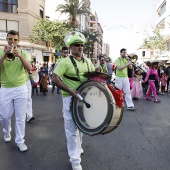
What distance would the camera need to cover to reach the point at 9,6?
1117 inches

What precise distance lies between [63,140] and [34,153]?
28.9 inches

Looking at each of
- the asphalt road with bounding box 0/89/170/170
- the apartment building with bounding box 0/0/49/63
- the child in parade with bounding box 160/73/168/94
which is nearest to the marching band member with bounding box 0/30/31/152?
the asphalt road with bounding box 0/89/170/170

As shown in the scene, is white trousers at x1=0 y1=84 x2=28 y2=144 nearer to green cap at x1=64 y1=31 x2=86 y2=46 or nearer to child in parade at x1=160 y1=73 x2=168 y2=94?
green cap at x1=64 y1=31 x2=86 y2=46

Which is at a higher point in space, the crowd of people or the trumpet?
the trumpet

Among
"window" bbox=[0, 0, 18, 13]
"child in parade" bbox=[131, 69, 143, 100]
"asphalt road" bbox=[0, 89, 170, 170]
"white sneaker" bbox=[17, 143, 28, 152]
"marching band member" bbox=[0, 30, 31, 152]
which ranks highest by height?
"window" bbox=[0, 0, 18, 13]

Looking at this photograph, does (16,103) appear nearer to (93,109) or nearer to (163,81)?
(93,109)

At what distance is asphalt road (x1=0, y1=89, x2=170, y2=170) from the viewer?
10.6 ft

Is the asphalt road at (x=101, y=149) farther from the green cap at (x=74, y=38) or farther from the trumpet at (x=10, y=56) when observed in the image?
the green cap at (x=74, y=38)

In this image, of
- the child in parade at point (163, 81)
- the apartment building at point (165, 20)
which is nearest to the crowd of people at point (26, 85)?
the child in parade at point (163, 81)

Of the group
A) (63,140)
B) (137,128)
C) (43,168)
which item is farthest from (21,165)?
(137,128)

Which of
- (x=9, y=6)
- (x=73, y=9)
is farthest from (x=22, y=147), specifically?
(x=73, y=9)

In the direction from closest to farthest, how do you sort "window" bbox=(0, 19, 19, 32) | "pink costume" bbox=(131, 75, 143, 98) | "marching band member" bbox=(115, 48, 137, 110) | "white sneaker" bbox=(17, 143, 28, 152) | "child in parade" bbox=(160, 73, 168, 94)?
1. "white sneaker" bbox=(17, 143, 28, 152)
2. "marching band member" bbox=(115, 48, 137, 110)
3. "pink costume" bbox=(131, 75, 143, 98)
4. "child in parade" bbox=(160, 73, 168, 94)
5. "window" bbox=(0, 19, 19, 32)

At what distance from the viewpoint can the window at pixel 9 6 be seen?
28.0 metres

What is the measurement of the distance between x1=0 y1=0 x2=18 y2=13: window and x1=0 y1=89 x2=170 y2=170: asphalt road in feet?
86.2
